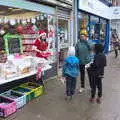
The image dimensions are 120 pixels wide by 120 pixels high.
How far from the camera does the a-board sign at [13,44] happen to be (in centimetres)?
697

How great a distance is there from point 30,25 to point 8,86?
2227mm

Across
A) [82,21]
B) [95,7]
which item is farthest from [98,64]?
[95,7]

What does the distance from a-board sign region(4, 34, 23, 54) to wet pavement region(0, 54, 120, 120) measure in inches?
57.2

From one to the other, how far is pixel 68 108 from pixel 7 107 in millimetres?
1444

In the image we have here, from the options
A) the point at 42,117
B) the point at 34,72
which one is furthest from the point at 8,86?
the point at 42,117

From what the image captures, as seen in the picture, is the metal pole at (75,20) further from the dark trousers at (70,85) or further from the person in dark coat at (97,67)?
the person in dark coat at (97,67)

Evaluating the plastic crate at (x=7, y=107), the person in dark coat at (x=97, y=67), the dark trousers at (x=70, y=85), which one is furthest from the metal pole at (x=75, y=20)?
the plastic crate at (x=7, y=107)

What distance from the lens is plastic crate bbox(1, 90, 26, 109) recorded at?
20.0 ft

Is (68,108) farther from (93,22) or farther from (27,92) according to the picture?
(93,22)

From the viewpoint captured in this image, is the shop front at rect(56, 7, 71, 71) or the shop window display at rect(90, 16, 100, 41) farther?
the shop window display at rect(90, 16, 100, 41)

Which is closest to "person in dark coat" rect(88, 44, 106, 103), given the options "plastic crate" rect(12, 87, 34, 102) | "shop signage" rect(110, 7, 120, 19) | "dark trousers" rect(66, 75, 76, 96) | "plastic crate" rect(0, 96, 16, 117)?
"dark trousers" rect(66, 75, 76, 96)

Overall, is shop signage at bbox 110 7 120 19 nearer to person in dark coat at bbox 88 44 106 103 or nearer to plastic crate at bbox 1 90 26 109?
person in dark coat at bbox 88 44 106 103

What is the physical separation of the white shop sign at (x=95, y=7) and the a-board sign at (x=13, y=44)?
4.84 m

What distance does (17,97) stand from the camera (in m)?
6.37
